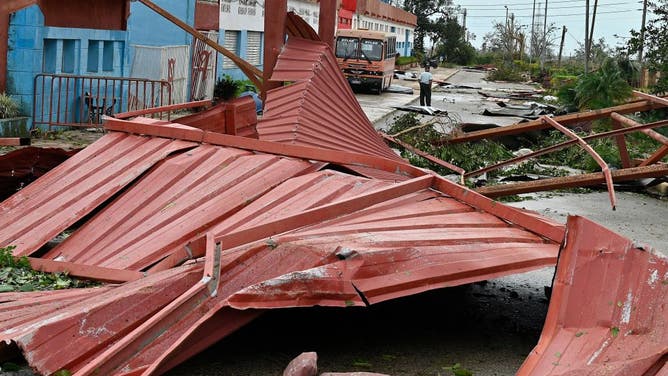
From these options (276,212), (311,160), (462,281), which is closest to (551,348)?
(462,281)

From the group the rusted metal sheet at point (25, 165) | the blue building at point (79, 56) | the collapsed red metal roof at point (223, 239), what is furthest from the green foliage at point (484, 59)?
the rusted metal sheet at point (25, 165)

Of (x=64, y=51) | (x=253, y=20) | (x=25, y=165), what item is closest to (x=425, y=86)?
(x=253, y=20)

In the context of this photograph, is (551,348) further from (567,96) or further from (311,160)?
(567,96)

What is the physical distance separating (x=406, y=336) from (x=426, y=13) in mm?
82420

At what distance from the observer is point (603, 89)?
25000 mm

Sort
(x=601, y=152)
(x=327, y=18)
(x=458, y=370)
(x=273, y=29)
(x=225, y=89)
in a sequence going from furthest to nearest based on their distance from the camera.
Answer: (x=225, y=89) < (x=601, y=152) < (x=327, y=18) < (x=273, y=29) < (x=458, y=370)

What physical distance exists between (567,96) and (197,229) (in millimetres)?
23014

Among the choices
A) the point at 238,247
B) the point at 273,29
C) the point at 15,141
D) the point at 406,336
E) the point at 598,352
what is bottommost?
the point at 406,336

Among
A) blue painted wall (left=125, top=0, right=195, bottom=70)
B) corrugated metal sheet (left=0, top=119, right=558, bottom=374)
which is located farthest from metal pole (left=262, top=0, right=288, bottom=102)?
blue painted wall (left=125, top=0, right=195, bottom=70)

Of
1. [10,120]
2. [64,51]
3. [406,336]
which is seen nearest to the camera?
[406,336]

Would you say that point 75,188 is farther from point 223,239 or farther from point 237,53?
point 237,53

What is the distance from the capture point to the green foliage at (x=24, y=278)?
671 cm

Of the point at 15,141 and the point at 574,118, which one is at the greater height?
the point at 574,118

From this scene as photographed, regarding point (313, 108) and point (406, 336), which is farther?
point (313, 108)
